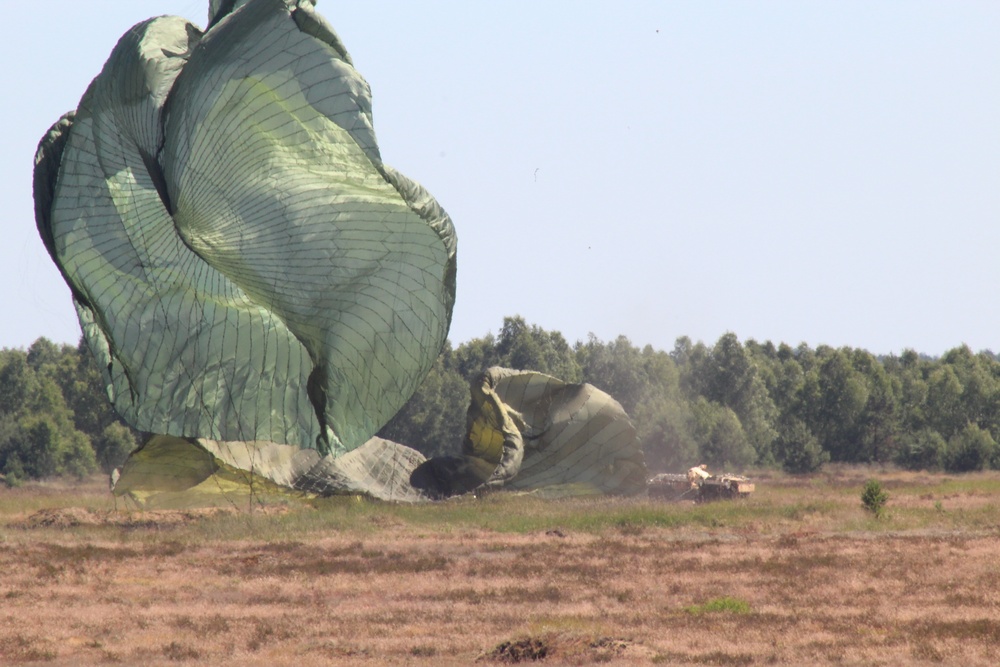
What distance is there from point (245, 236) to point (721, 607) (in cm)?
1121

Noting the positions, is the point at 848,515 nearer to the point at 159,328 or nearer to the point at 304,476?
the point at 304,476

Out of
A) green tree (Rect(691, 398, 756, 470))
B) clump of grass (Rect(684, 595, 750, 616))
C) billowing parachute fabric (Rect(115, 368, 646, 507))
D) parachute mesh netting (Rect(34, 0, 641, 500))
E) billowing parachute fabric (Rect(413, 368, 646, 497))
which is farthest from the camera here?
green tree (Rect(691, 398, 756, 470))

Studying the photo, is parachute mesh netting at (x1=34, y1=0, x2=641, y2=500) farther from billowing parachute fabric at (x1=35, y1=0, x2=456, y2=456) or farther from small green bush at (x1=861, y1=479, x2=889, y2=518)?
small green bush at (x1=861, y1=479, x2=889, y2=518)

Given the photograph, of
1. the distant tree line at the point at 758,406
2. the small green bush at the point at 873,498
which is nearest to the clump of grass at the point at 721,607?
the small green bush at the point at 873,498

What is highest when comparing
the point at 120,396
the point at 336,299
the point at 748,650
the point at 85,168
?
the point at 85,168

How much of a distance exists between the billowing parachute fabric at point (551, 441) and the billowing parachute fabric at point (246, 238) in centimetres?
1577

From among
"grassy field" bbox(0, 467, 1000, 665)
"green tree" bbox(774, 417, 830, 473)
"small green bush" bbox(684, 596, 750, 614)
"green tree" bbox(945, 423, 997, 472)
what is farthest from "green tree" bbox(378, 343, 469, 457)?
"small green bush" bbox(684, 596, 750, 614)

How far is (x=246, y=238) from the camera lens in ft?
81.9

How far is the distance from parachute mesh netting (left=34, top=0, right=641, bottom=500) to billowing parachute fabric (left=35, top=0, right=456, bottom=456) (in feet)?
0.13

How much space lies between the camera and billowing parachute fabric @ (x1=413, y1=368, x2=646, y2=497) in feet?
139

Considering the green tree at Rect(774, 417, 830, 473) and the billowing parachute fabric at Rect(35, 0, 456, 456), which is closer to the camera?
the billowing parachute fabric at Rect(35, 0, 456, 456)

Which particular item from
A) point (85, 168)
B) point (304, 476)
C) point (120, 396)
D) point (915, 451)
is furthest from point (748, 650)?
point (915, 451)

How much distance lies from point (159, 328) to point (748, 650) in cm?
1516

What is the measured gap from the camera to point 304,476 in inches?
1532
